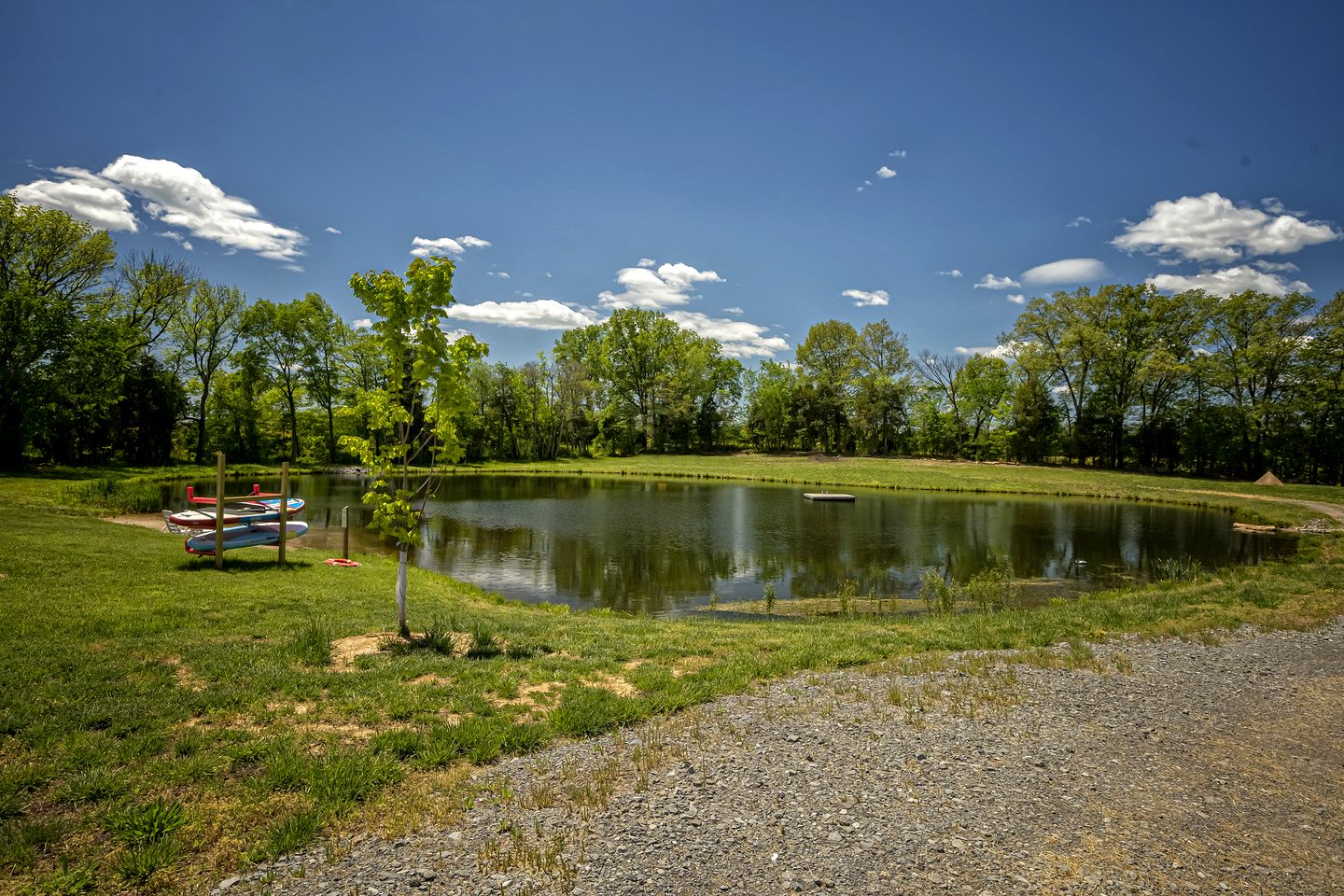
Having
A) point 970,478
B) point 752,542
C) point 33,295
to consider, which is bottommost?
point 752,542

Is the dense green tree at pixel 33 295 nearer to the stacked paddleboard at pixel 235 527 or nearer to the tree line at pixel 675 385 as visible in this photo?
the tree line at pixel 675 385

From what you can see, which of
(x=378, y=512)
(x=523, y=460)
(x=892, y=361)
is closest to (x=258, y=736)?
(x=378, y=512)

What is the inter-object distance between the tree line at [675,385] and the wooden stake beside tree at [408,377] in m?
24.0

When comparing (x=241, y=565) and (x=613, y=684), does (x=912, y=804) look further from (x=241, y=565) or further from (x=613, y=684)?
(x=241, y=565)

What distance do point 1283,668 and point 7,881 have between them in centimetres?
1499

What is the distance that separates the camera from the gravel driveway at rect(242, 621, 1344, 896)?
4512mm

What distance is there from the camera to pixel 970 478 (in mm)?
58281

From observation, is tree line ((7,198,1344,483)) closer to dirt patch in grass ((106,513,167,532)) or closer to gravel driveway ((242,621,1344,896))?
dirt patch in grass ((106,513,167,532))

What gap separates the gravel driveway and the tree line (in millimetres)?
29938

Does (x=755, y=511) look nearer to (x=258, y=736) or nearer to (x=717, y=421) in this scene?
(x=258, y=736)

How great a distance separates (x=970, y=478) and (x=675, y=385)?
1718 inches

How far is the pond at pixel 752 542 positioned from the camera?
63.6 feet

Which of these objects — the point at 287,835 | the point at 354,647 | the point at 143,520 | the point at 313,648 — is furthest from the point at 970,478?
the point at 287,835

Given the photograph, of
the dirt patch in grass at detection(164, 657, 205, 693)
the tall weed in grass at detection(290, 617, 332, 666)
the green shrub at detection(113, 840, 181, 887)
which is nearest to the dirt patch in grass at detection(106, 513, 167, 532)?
the tall weed in grass at detection(290, 617, 332, 666)
